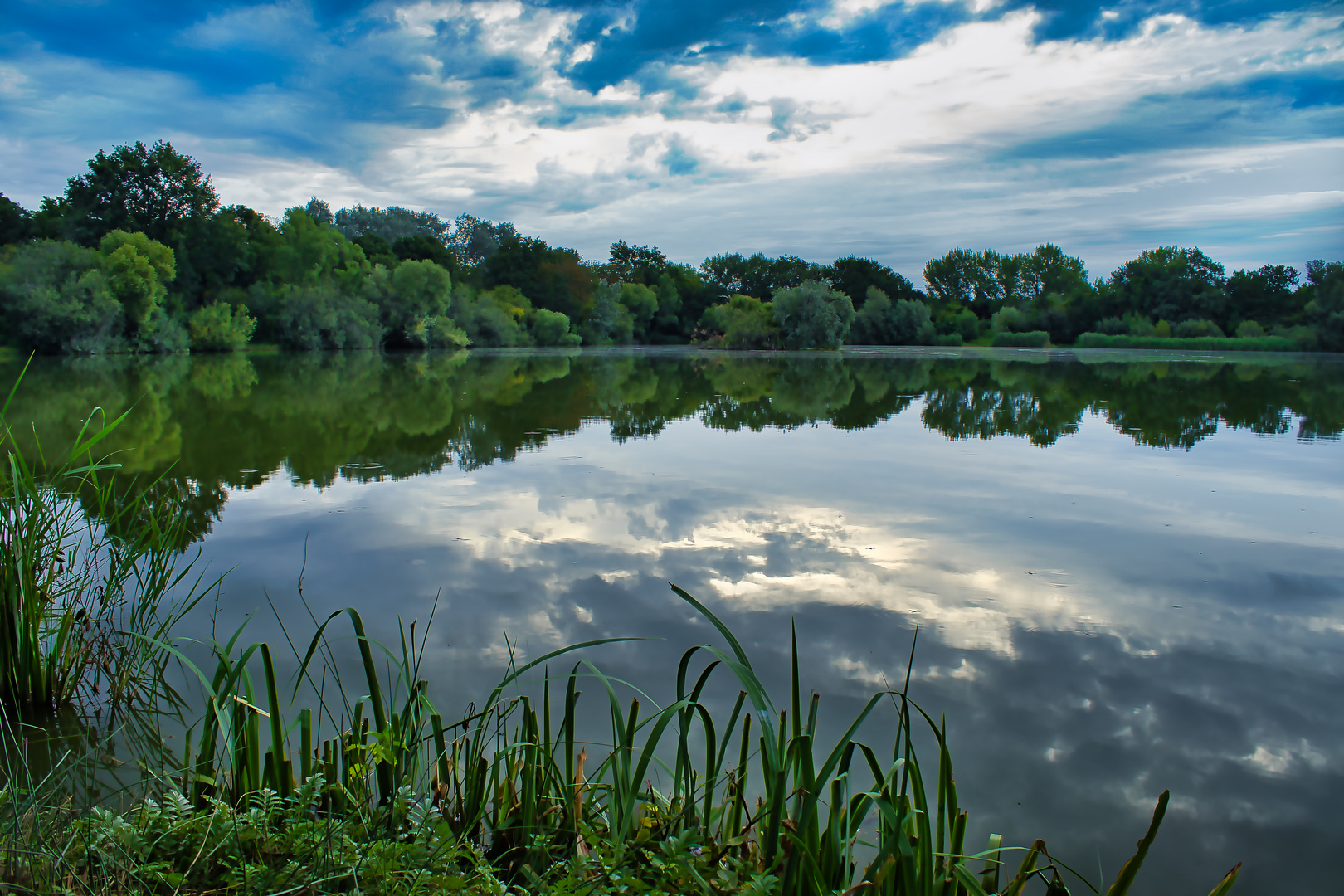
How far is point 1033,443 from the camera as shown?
30.7ft

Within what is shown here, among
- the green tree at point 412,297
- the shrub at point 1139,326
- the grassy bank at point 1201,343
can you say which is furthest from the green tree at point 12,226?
the shrub at point 1139,326

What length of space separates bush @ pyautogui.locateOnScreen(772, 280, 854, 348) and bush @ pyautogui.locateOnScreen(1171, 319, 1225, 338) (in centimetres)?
2060

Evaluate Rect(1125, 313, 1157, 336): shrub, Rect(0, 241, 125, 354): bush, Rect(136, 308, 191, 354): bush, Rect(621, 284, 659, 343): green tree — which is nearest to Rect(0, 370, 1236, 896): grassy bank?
Rect(0, 241, 125, 354): bush

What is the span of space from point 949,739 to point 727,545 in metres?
2.34

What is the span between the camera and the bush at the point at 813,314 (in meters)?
41.7

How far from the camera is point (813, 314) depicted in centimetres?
4184

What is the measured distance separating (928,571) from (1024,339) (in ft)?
177

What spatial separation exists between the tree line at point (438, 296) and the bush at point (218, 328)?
0.08m

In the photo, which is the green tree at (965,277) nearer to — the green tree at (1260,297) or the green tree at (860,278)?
the green tree at (860,278)

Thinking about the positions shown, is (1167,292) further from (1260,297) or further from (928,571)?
(928,571)

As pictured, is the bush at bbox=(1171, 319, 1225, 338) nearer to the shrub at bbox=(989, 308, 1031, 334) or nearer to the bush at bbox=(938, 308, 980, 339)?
the shrub at bbox=(989, 308, 1031, 334)

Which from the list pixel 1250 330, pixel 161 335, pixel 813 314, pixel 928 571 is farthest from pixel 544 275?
pixel 928 571

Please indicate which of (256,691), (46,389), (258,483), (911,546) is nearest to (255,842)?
(256,691)

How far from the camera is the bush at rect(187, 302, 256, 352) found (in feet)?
119
